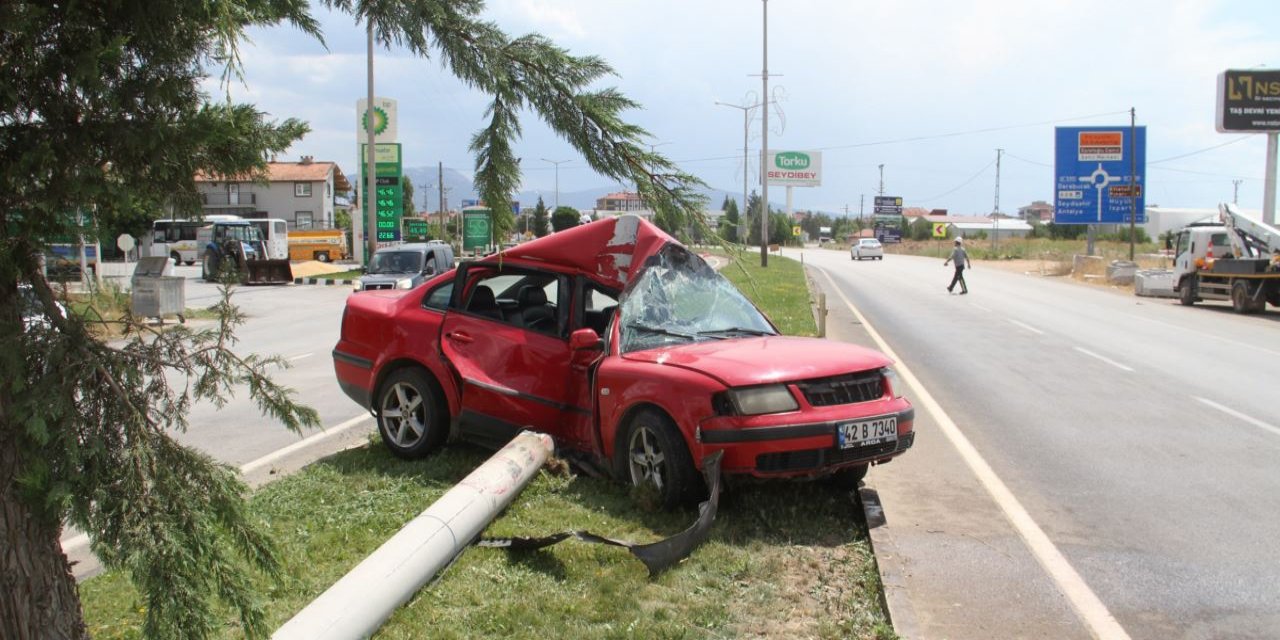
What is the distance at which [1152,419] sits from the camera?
9867mm

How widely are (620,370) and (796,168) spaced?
93.1 metres

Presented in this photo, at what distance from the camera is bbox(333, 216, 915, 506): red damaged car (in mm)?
5688

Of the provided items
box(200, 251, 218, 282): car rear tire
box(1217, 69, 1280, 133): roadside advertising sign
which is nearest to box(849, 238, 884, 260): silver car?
box(1217, 69, 1280, 133): roadside advertising sign

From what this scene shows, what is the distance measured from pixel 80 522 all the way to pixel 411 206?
9408cm

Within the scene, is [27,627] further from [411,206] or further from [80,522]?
[411,206]

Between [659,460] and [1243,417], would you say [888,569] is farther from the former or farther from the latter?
[1243,417]

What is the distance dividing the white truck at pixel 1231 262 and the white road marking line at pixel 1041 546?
1960 cm

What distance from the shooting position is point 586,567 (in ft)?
16.2

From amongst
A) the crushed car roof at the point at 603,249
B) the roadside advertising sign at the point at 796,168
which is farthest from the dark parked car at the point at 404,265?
the roadside advertising sign at the point at 796,168

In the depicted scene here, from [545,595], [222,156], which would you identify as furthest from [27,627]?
[545,595]

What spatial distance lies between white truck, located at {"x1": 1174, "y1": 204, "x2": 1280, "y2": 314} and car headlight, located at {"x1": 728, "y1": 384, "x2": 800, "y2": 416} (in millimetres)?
24221

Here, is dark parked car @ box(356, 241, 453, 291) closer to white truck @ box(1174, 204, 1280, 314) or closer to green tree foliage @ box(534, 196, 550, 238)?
green tree foliage @ box(534, 196, 550, 238)

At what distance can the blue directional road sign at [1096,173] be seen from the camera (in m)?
48.7

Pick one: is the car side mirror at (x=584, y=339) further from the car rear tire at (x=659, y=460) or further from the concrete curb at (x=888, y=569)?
the concrete curb at (x=888, y=569)
